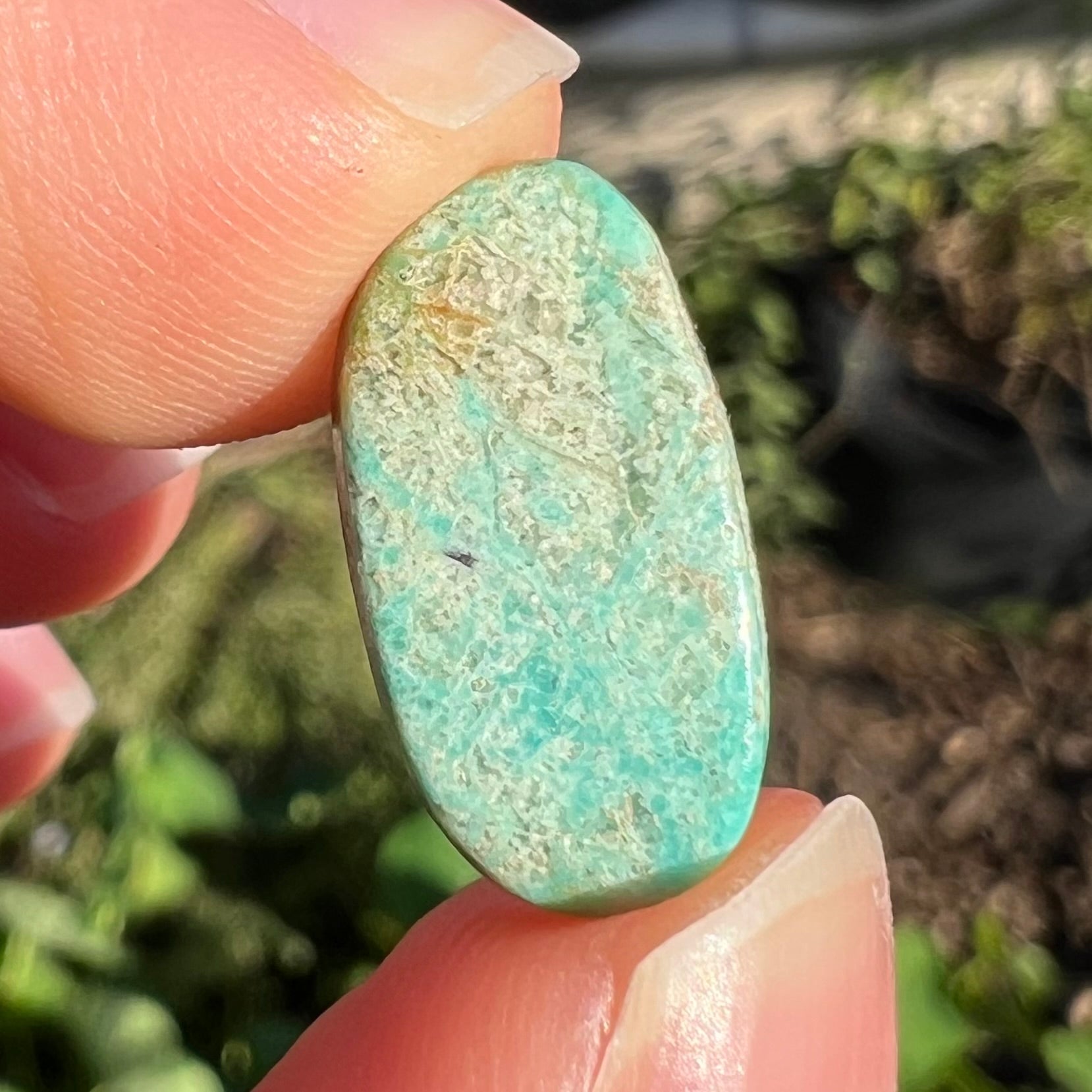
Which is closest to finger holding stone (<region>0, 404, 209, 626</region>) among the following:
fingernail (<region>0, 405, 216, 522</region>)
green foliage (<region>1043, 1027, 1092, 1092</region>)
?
fingernail (<region>0, 405, 216, 522</region>)

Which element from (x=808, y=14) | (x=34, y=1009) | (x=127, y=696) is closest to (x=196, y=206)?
(x=34, y=1009)

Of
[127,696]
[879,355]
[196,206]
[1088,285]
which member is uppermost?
[196,206]

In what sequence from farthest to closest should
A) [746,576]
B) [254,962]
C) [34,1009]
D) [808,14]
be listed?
1. [808,14]
2. [254,962]
3. [34,1009]
4. [746,576]

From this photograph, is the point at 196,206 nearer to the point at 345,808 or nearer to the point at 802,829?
the point at 802,829

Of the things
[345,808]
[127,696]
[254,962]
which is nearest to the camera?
[254,962]

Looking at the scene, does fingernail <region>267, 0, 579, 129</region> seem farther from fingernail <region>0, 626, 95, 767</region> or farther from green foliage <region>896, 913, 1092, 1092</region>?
fingernail <region>0, 626, 95, 767</region>

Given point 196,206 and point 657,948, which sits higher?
point 196,206
